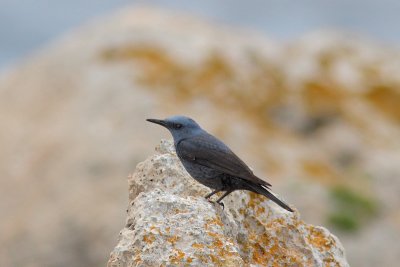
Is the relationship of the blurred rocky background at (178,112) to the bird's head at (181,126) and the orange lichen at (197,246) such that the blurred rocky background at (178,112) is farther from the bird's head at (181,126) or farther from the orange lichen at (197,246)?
the orange lichen at (197,246)

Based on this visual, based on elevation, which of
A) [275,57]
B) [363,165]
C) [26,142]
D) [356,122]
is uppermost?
[275,57]

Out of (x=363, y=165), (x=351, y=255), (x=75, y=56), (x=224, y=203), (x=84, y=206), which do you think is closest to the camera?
(x=224, y=203)

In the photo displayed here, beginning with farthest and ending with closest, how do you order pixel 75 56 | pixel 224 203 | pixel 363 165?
pixel 75 56
pixel 363 165
pixel 224 203

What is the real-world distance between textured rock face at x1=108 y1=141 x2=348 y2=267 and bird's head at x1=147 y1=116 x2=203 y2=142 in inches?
15.2

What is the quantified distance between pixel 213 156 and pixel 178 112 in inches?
727

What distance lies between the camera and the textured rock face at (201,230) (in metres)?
7.94

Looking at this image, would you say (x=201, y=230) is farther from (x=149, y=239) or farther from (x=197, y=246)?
(x=149, y=239)

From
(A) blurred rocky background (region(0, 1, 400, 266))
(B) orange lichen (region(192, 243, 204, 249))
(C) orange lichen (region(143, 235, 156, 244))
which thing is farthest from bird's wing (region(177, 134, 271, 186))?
(A) blurred rocky background (region(0, 1, 400, 266))

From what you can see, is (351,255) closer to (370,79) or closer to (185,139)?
(370,79)

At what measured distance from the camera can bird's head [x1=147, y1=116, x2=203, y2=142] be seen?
1010 centimetres

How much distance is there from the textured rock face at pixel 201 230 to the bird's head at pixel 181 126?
1.27 feet

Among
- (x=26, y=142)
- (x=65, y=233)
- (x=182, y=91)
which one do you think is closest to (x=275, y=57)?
(x=182, y=91)

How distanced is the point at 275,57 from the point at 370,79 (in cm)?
417

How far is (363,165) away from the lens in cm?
2898
